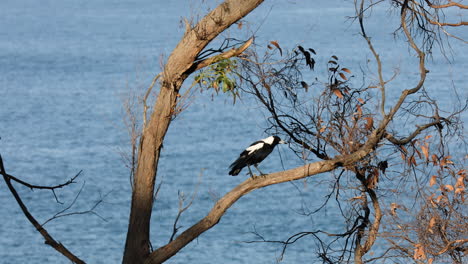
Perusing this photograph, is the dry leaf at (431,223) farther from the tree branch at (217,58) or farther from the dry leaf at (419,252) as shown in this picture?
the tree branch at (217,58)

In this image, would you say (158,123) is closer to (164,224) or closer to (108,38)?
(164,224)

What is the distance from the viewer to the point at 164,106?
568 cm

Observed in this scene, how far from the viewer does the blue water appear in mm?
16391

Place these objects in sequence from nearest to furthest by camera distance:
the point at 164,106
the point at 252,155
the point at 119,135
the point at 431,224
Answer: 1. the point at 431,224
2. the point at 252,155
3. the point at 164,106
4. the point at 119,135

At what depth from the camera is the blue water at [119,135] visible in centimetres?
1639

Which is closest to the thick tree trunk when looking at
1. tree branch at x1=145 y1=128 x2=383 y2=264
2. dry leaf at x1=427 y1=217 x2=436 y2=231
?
tree branch at x1=145 y1=128 x2=383 y2=264

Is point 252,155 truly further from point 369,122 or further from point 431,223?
point 431,223

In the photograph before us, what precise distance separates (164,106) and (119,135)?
1582 centimetres

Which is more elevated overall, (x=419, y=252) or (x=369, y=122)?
(x=369, y=122)

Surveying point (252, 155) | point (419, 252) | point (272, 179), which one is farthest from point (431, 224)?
point (252, 155)

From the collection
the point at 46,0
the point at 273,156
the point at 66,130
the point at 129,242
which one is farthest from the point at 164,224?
the point at 46,0

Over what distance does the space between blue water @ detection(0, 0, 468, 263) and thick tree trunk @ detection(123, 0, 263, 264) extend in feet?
16.1

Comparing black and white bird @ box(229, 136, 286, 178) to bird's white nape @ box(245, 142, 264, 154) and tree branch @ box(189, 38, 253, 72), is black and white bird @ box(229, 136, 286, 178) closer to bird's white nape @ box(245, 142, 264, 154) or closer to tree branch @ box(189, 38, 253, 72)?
bird's white nape @ box(245, 142, 264, 154)

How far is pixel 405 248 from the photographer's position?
5957 millimetres
